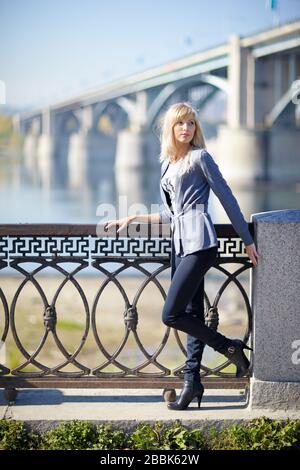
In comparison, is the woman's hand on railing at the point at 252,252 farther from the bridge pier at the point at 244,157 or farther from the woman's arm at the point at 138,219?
the bridge pier at the point at 244,157

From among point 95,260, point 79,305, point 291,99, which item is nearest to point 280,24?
point 291,99

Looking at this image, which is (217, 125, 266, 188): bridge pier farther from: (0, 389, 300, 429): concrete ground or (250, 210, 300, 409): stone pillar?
(250, 210, 300, 409): stone pillar

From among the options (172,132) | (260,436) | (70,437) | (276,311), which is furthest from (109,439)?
(172,132)

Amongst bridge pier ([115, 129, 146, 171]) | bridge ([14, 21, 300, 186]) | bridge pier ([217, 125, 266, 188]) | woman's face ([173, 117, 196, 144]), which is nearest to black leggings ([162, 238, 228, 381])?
woman's face ([173, 117, 196, 144])

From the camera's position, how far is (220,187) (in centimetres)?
341

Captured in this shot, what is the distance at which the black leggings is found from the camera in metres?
3.41

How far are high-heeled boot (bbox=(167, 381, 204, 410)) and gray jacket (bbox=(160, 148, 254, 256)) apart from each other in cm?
76

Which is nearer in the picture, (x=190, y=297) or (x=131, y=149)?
(x=190, y=297)

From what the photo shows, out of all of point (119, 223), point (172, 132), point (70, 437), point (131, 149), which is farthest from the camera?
point (131, 149)

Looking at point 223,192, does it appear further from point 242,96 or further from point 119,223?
point 242,96

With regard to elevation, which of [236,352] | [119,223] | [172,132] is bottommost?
[236,352]

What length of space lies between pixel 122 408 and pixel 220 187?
1.35m

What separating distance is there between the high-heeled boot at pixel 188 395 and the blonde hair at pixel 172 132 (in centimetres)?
117

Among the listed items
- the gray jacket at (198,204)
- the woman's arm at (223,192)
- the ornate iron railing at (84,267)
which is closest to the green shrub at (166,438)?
the ornate iron railing at (84,267)
